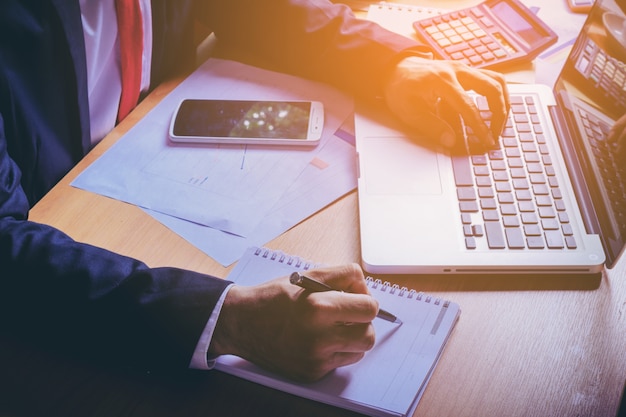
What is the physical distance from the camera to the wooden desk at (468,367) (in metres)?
0.59

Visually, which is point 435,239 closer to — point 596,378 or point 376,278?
point 376,278

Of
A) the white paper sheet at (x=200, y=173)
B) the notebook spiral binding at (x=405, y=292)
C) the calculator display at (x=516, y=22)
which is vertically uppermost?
the calculator display at (x=516, y=22)

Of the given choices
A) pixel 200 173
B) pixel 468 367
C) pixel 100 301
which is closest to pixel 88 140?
pixel 200 173

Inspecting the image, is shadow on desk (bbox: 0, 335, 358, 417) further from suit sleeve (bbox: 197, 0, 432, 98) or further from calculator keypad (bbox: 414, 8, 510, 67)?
calculator keypad (bbox: 414, 8, 510, 67)

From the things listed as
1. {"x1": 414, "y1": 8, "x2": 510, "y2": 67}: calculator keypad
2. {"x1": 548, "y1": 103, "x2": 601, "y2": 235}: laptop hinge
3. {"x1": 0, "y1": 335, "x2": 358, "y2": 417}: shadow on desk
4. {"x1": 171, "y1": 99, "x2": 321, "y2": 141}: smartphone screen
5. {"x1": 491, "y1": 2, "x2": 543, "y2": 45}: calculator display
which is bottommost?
{"x1": 0, "y1": 335, "x2": 358, "y2": 417}: shadow on desk

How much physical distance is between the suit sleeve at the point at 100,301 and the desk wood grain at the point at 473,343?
29 mm

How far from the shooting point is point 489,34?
43.9 inches

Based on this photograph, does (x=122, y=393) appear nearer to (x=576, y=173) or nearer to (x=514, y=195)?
(x=514, y=195)

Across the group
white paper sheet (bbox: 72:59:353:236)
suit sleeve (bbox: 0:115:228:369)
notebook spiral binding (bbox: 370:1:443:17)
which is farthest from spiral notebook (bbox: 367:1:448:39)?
suit sleeve (bbox: 0:115:228:369)

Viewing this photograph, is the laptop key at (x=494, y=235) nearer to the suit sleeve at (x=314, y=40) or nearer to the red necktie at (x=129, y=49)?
the suit sleeve at (x=314, y=40)

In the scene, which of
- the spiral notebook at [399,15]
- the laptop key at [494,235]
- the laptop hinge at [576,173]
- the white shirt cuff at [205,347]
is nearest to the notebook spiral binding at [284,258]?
the white shirt cuff at [205,347]

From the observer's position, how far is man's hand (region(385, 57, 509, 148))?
876mm


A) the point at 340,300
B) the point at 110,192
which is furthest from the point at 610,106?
the point at 110,192

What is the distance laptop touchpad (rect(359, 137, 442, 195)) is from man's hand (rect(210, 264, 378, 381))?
211 mm
